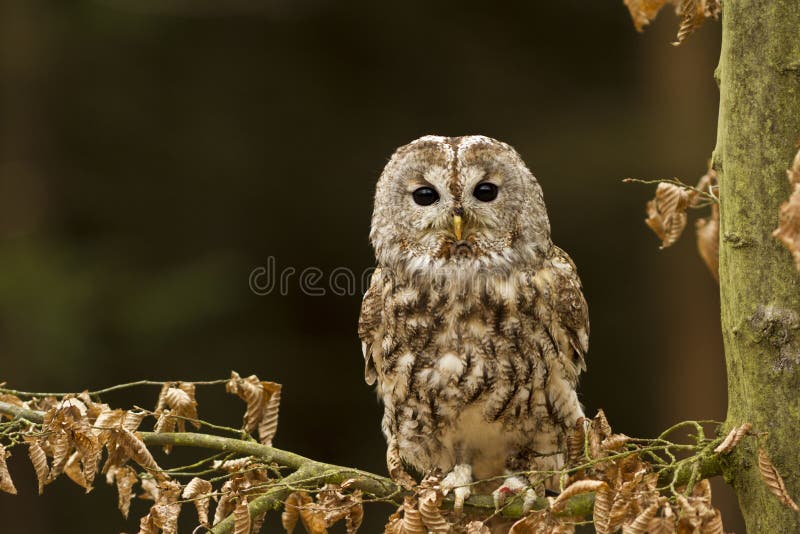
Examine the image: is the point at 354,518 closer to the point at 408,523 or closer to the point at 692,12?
the point at 408,523

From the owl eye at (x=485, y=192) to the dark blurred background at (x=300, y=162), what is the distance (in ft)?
9.80

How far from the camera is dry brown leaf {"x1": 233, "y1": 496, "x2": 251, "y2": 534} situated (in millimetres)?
1816

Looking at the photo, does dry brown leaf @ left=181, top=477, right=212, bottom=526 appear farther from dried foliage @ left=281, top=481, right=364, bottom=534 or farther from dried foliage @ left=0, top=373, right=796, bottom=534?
dried foliage @ left=281, top=481, right=364, bottom=534

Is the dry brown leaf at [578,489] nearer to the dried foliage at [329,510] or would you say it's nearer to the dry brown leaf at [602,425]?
the dry brown leaf at [602,425]

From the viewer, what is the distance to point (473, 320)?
9.03 feet

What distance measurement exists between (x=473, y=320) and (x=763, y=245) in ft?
3.58

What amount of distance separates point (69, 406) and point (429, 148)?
1.32 meters

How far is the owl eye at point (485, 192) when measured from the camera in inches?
111

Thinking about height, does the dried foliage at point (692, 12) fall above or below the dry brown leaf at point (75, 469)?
above

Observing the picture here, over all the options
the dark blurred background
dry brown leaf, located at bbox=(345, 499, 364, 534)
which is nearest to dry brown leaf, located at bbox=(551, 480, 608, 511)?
dry brown leaf, located at bbox=(345, 499, 364, 534)

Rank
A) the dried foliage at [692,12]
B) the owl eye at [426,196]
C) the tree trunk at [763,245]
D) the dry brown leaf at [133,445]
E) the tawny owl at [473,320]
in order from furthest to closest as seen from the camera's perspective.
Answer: the owl eye at [426,196] < the tawny owl at [473,320] < the dried foliage at [692,12] < the dry brown leaf at [133,445] < the tree trunk at [763,245]

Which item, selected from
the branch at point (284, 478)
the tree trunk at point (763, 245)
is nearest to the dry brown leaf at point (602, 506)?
the branch at point (284, 478)

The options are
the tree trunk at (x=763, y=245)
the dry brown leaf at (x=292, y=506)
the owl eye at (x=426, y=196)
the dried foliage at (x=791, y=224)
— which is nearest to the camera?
the dried foliage at (x=791, y=224)

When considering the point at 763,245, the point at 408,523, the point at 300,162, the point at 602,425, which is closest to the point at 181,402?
the point at 408,523
